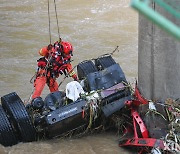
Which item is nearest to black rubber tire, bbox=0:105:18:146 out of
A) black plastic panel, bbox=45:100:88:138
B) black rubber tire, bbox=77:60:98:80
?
black plastic panel, bbox=45:100:88:138

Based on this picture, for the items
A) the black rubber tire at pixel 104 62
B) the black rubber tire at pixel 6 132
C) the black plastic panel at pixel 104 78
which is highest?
the black rubber tire at pixel 104 62

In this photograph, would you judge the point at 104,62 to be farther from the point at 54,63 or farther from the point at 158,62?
the point at 158,62

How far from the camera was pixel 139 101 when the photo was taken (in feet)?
18.5

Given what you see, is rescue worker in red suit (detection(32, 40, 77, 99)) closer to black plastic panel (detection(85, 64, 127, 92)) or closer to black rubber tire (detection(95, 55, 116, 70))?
black rubber tire (detection(95, 55, 116, 70))

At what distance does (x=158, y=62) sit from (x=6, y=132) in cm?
222

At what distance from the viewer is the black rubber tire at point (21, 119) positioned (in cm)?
A: 571

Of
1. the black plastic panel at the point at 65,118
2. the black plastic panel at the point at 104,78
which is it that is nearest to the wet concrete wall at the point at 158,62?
the black plastic panel at the point at 104,78

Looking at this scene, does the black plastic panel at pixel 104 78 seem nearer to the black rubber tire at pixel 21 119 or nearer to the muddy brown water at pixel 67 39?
the muddy brown water at pixel 67 39

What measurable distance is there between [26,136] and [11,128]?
236 mm

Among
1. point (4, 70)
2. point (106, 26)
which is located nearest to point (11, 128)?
point (4, 70)

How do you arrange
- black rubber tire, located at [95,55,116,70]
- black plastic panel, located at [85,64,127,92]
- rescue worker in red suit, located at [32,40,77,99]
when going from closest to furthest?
black plastic panel, located at [85,64,127,92] → black rubber tire, located at [95,55,116,70] → rescue worker in red suit, located at [32,40,77,99]

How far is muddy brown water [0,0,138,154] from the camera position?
587 centimetres

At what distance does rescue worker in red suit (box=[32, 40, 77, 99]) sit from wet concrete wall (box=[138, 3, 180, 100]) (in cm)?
182

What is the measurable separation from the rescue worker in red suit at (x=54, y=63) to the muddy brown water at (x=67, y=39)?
4.74 feet
